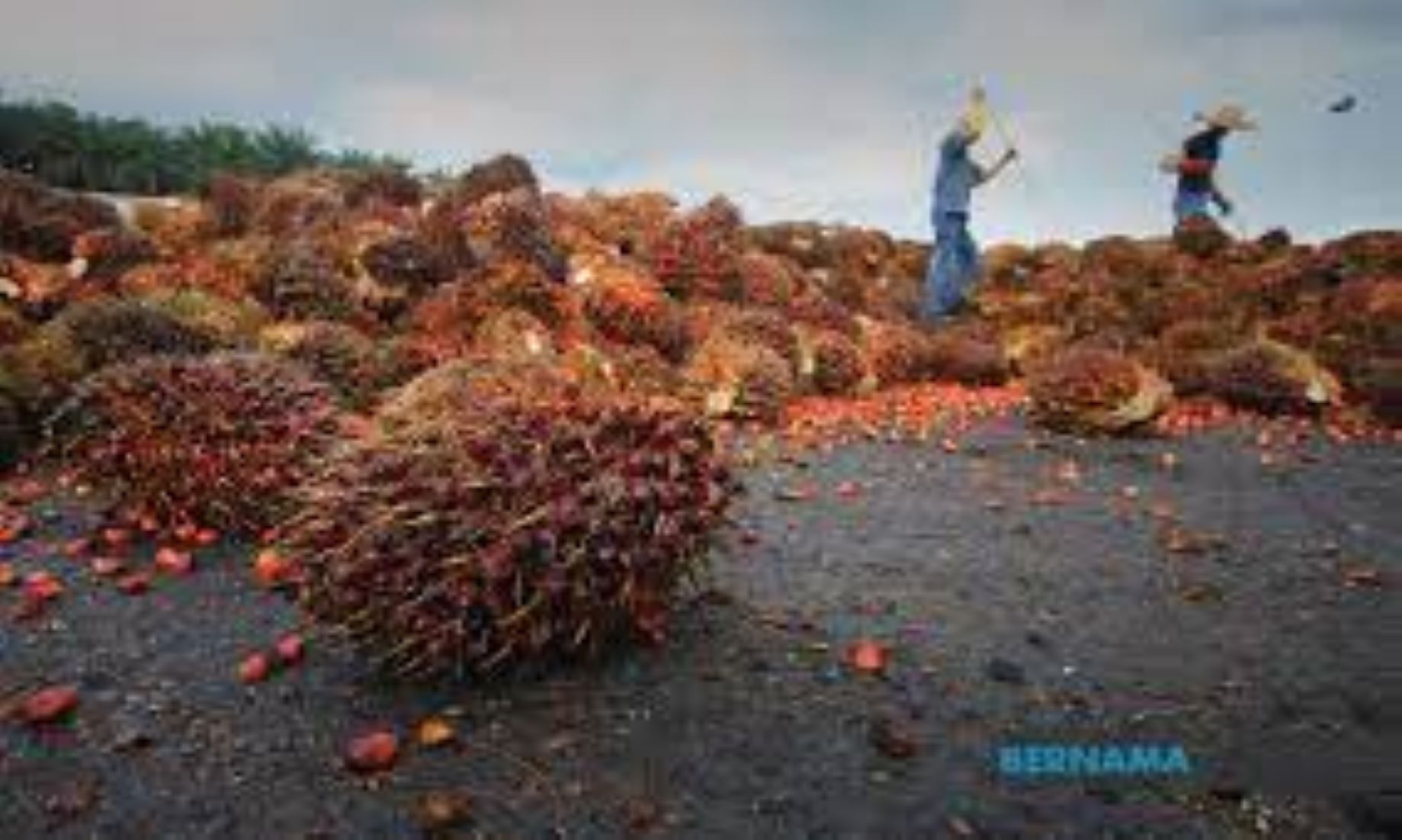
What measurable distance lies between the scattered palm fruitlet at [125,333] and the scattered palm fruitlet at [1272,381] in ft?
26.0

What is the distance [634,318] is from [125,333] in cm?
396

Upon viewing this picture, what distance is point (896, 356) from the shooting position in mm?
12133

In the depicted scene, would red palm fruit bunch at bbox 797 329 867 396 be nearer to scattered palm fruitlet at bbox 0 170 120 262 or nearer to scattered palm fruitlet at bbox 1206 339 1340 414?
scattered palm fruitlet at bbox 1206 339 1340 414

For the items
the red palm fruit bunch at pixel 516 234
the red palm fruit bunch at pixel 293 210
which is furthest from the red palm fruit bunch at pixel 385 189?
the red palm fruit bunch at pixel 516 234

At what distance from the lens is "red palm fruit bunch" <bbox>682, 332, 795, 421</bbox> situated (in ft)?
30.9

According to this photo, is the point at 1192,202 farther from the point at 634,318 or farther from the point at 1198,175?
the point at 634,318

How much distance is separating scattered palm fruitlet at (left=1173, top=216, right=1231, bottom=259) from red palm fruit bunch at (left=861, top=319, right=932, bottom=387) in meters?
4.52

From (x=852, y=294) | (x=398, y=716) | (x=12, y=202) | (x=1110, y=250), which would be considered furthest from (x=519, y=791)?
(x=1110, y=250)

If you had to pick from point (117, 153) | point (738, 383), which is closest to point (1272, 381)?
point (738, 383)

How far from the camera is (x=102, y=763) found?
13.1 feet

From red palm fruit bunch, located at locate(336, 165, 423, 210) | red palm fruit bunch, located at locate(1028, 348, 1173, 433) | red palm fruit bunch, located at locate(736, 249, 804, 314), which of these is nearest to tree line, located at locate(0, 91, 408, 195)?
red palm fruit bunch, located at locate(336, 165, 423, 210)

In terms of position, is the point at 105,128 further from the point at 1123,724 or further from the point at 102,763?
the point at 1123,724

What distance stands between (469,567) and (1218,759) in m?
2.37

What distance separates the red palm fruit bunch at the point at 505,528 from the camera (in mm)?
3965
